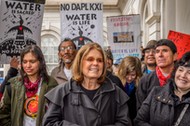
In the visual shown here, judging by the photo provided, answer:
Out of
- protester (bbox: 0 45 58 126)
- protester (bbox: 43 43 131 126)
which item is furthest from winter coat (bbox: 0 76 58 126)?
protester (bbox: 43 43 131 126)

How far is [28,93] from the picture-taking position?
2975 millimetres

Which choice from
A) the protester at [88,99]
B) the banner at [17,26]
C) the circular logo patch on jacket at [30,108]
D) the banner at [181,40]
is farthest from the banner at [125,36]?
the protester at [88,99]

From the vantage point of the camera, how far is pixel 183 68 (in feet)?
8.27

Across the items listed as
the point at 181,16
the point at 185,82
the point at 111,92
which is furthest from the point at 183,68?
the point at 181,16

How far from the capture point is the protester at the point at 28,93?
2900 mm

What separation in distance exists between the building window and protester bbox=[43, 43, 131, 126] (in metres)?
19.3

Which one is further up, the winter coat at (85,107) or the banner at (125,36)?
the banner at (125,36)

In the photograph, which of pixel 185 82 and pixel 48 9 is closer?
pixel 185 82

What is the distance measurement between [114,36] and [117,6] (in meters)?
15.7

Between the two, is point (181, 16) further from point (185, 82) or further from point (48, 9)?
point (48, 9)

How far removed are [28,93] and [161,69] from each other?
1339mm

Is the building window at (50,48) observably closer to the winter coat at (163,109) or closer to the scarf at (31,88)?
the scarf at (31,88)

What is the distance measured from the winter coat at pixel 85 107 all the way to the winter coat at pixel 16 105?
488mm

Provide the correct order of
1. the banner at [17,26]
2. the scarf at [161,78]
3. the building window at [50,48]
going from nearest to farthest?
1. the scarf at [161,78]
2. the banner at [17,26]
3. the building window at [50,48]
